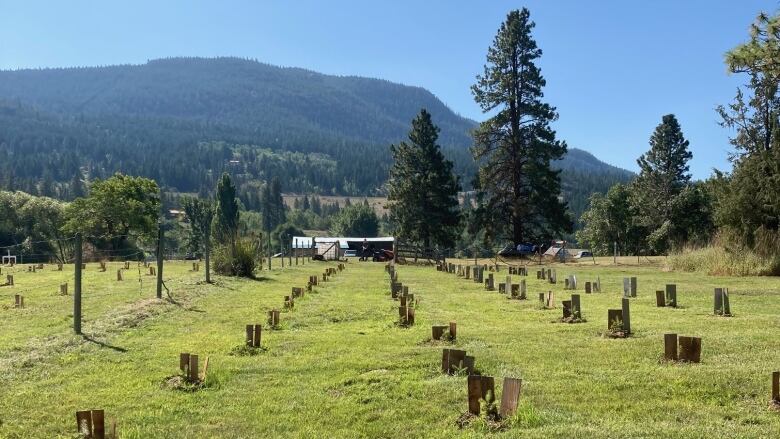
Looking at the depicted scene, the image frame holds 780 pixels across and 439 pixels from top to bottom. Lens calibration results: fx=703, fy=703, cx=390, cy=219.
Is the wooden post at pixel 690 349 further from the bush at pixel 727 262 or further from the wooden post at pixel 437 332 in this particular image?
the bush at pixel 727 262

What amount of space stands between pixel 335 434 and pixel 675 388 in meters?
3.86

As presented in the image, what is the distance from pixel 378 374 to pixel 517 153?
49047 millimetres

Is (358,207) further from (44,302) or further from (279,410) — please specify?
(279,410)

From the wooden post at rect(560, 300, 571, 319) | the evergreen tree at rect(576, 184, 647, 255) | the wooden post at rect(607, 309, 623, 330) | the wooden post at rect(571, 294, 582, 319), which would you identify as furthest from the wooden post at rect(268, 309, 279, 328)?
the evergreen tree at rect(576, 184, 647, 255)

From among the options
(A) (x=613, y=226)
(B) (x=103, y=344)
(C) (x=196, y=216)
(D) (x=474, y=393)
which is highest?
(C) (x=196, y=216)

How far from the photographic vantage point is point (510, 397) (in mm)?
7098

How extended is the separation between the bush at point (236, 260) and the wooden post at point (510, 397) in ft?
83.0

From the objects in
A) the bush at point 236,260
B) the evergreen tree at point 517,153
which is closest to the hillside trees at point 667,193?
the evergreen tree at point 517,153

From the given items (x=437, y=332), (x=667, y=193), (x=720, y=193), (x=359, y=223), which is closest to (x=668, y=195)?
(x=667, y=193)

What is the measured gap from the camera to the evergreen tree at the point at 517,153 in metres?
56.5

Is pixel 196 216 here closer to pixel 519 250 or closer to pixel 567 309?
pixel 519 250

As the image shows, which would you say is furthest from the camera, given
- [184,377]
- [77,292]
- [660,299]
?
[660,299]

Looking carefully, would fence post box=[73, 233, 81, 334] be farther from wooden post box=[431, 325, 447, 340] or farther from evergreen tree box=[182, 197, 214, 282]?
evergreen tree box=[182, 197, 214, 282]

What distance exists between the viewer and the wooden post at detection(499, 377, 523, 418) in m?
7.04
